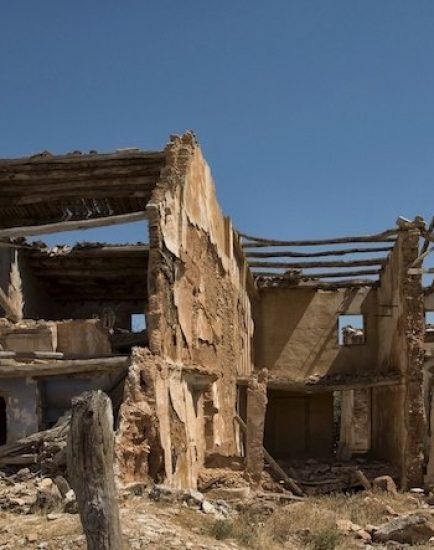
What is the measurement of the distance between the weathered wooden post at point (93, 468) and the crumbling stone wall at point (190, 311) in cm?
562

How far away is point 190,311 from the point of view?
46.5ft

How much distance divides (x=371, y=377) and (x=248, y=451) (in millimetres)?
5550

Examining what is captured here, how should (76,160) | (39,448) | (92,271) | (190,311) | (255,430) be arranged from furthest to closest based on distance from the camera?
(92,271) < (255,430) < (76,160) < (190,311) < (39,448)

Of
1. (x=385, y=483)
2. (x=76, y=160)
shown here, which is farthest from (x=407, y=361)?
(x=76, y=160)

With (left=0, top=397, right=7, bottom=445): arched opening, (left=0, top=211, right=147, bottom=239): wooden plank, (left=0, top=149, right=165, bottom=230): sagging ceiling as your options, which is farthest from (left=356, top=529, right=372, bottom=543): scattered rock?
(left=0, top=149, right=165, bottom=230): sagging ceiling

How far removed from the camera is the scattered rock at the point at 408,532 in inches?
384

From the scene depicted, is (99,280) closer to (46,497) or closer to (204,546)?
(46,497)

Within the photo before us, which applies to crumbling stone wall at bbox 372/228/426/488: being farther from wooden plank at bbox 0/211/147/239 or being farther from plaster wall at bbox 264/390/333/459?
wooden plank at bbox 0/211/147/239

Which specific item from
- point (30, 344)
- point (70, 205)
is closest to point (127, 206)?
point (70, 205)

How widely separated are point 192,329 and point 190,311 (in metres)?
0.40

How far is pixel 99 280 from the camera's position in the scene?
18.9 metres

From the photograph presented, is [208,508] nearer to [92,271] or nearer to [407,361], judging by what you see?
[92,271]

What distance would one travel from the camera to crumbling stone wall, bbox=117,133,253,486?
12.3 meters

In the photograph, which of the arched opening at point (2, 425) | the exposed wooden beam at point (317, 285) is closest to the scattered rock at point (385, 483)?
the exposed wooden beam at point (317, 285)
